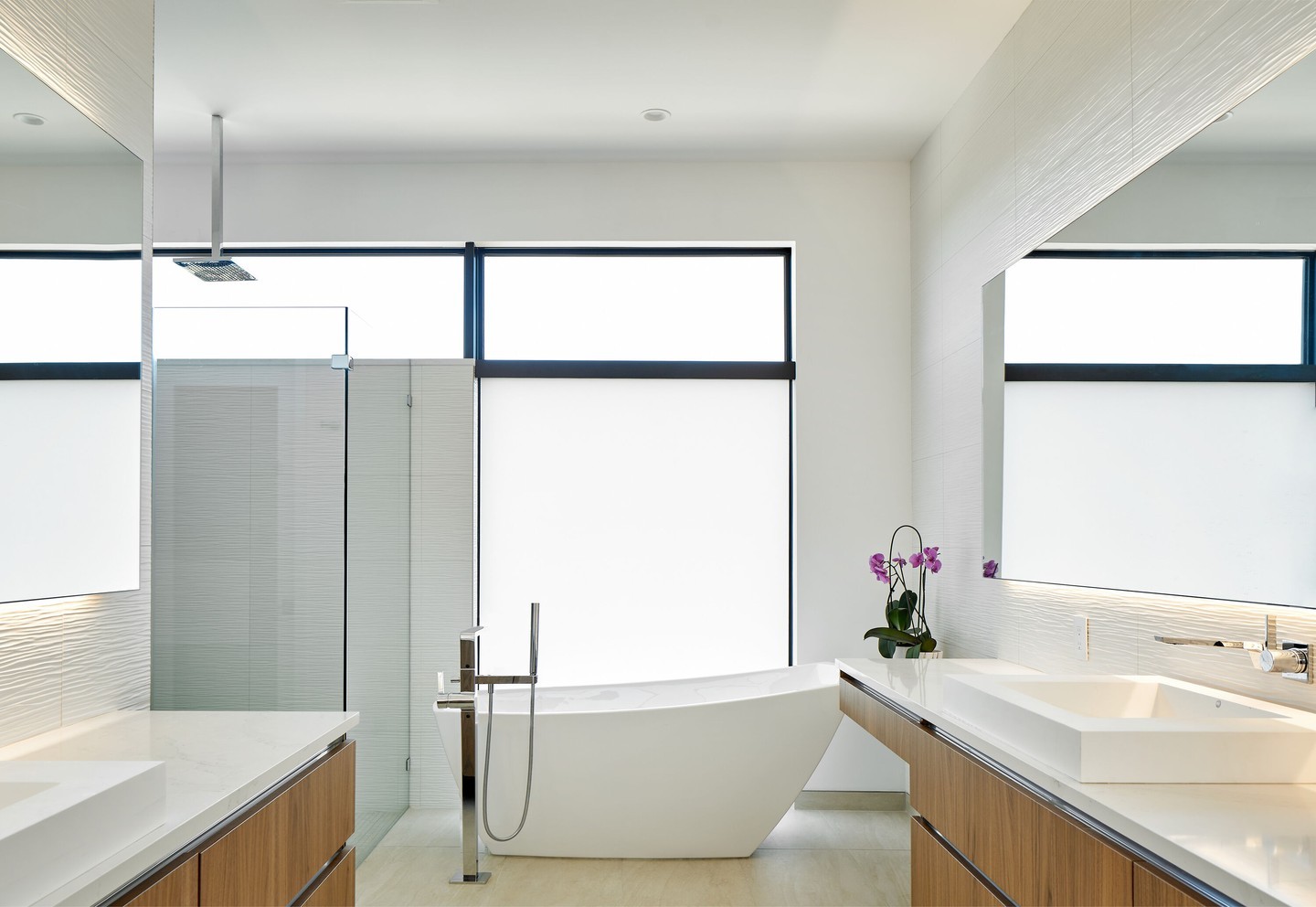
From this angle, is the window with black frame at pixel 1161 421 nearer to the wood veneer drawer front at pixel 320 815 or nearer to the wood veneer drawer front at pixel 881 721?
the wood veneer drawer front at pixel 881 721

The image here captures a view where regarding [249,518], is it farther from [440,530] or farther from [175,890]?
[175,890]

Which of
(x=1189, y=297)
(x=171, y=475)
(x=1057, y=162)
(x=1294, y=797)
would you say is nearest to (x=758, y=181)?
(x=1057, y=162)

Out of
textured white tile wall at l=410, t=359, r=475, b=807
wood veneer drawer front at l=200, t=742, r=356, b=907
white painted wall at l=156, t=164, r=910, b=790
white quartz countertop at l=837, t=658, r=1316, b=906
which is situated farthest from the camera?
white painted wall at l=156, t=164, r=910, b=790

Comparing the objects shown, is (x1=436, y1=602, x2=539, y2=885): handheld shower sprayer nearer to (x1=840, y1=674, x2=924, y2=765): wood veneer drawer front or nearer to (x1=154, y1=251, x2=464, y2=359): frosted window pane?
(x1=840, y1=674, x2=924, y2=765): wood veneer drawer front

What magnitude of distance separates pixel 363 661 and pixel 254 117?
2.15m

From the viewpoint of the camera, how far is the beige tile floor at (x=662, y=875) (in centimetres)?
307

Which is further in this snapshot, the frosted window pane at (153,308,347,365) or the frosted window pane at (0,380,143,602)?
the frosted window pane at (153,308,347,365)

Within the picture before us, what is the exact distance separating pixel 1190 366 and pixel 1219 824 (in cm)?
114

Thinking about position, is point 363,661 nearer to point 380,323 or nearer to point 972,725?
point 380,323

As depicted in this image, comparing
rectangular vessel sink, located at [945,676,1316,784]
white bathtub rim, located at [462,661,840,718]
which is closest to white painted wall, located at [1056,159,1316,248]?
rectangular vessel sink, located at [945,676,1316,784]

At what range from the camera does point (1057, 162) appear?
2.64 meters

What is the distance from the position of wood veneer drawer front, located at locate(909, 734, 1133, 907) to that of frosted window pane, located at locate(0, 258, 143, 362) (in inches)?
77.2

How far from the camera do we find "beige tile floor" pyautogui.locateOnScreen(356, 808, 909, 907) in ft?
10.1

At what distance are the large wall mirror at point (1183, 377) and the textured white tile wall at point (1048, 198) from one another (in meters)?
0.08
